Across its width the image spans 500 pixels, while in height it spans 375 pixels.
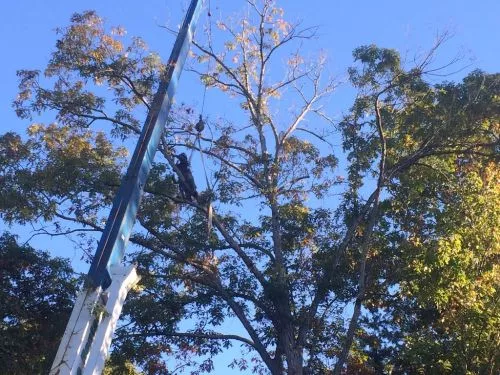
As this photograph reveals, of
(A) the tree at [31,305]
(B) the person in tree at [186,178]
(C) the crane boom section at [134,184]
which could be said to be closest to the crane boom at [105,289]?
(C) the crane boom section at [134,184]

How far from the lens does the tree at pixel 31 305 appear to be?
14.0 m

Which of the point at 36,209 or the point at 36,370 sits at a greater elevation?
the point at 36,209

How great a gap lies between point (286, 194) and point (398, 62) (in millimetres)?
3996

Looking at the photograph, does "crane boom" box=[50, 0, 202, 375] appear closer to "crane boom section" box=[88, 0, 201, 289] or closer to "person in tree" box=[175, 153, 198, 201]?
"crane boom section" box=[88, 0, 201, 289]

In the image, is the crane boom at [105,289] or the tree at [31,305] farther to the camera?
the tree at [31,305]

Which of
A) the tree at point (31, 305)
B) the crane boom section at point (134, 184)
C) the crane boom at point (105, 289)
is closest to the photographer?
the crane boom at point (105, 289)

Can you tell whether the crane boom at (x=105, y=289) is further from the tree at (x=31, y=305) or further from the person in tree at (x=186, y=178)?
the tree at (x=31, y=305)

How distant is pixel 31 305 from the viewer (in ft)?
48.0

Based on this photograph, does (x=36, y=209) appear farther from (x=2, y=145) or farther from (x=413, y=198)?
(x=413, y=198)

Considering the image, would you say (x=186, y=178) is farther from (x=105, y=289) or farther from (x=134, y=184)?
(x=105, y=289)

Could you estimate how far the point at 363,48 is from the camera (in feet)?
53.9

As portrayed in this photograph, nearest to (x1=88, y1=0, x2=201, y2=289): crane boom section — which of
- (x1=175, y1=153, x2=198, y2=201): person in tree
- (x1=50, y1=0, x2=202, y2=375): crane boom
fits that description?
(x1=50, y1=0, x2=202, y2=375): crane boom

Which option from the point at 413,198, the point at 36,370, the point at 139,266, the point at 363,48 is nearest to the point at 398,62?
the point at 363,48

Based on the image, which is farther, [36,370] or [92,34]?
[92,34]
